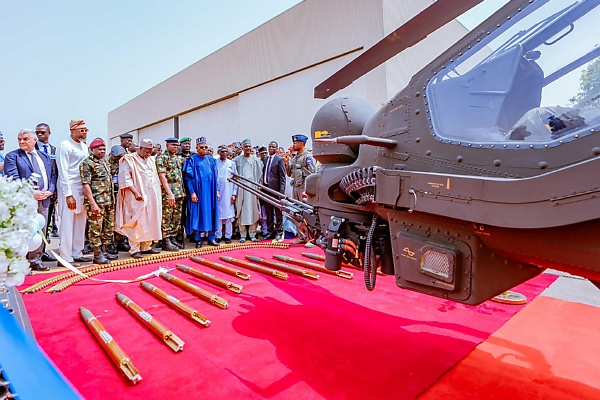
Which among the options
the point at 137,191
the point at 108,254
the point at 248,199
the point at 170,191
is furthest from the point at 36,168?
the point at 248,199

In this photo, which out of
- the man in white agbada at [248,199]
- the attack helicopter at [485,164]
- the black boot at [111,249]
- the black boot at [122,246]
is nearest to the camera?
the attack helicopter at [485,164]

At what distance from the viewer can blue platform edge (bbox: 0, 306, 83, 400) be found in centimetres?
84

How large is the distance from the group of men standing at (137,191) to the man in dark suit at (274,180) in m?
0.02

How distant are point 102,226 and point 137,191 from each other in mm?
745

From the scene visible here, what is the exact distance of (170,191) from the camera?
6266 millimetres

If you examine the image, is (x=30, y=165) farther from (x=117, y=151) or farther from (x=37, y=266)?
(x=117, y=151)

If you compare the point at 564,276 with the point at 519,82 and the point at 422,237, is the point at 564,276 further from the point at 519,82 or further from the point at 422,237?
the point at 519,82

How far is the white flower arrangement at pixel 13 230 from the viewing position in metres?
1.52

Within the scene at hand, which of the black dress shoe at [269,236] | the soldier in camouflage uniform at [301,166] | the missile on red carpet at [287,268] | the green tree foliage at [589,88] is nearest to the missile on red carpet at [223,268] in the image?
the missile on red carpet at [287,268]

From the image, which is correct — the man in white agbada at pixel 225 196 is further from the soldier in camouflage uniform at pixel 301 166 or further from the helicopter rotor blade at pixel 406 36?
the helicopter rotor blade at pixel 406 36

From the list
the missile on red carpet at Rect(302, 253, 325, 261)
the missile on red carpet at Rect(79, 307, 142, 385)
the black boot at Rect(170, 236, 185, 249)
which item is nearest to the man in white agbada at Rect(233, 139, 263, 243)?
the black boot at Rect(170, 236, 185, 249)

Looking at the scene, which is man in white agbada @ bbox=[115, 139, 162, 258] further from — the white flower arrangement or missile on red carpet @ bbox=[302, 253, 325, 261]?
the white flower arrangement

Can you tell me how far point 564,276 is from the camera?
14.9 feet

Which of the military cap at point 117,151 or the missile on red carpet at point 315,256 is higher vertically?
the military cap at point 117,151
